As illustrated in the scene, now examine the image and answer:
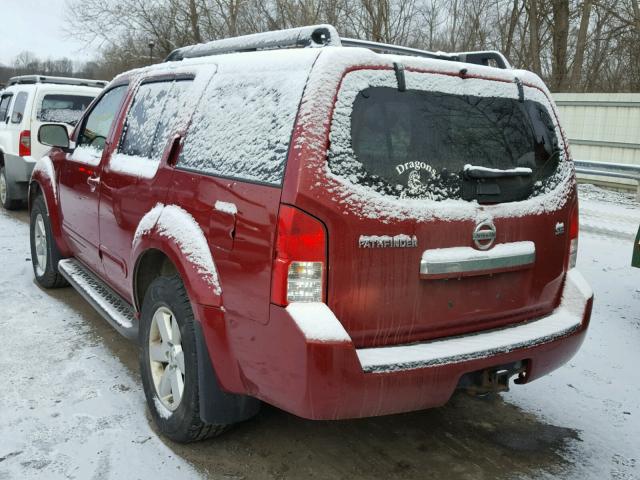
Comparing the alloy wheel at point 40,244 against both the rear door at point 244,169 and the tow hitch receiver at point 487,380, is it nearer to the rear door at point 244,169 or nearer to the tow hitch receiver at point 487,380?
the rear door at point 244,169

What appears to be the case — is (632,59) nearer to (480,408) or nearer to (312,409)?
(480,408)

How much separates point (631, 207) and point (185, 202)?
33.8ft

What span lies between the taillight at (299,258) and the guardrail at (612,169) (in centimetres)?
968

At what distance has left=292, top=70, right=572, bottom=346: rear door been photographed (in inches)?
94.7

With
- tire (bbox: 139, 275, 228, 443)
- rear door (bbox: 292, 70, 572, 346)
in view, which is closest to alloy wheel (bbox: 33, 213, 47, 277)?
tire (bbox: 139, 275, 228, 443)

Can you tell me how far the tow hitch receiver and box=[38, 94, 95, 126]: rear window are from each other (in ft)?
27.4

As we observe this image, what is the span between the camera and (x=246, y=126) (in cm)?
270

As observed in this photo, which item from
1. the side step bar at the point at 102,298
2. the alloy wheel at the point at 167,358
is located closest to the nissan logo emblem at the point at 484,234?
the alloy wheel at the point at 167,358

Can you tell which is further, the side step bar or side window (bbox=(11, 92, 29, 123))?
side window (bbox=(11, 92, 29, 123))

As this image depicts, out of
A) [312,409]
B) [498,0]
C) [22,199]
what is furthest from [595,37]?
[312,409]

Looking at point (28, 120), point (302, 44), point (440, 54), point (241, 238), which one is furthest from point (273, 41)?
point (28, 120)

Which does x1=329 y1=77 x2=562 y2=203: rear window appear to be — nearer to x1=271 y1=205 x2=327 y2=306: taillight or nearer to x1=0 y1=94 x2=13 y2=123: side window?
x1=271 y1=205 x2=327 y2=306: taillight

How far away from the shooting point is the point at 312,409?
236 centimetres

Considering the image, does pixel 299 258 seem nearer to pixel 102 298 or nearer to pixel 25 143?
pixel 102 298
